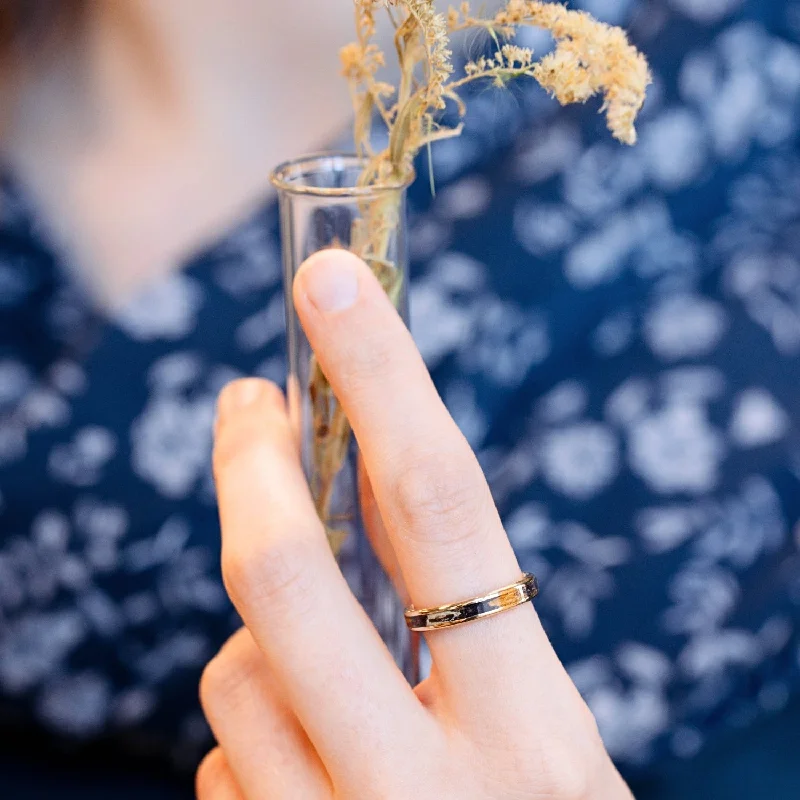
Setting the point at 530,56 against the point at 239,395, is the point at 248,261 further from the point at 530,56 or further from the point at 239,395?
the point at 530,56

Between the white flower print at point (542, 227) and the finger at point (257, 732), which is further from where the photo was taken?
the white flower print at point (542, 227)

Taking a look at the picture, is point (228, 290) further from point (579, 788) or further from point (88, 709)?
point (579, 788)

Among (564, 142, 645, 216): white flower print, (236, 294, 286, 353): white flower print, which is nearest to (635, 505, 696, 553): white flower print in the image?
(564, 142, 645, 216): white flower print

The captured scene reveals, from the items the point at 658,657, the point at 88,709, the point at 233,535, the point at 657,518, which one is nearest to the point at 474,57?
the point at 233,535

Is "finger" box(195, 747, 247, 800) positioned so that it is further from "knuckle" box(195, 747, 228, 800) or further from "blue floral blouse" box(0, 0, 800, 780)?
"blue floral blouse" box(0, 0, 800, 780)

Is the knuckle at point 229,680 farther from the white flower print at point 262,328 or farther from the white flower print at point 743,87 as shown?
the white flower print at point 743,87

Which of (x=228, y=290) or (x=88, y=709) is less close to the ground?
(x=228, y=290)

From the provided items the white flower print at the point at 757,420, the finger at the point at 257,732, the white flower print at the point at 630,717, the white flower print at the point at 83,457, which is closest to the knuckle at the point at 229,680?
the finger at the point at 257,732
